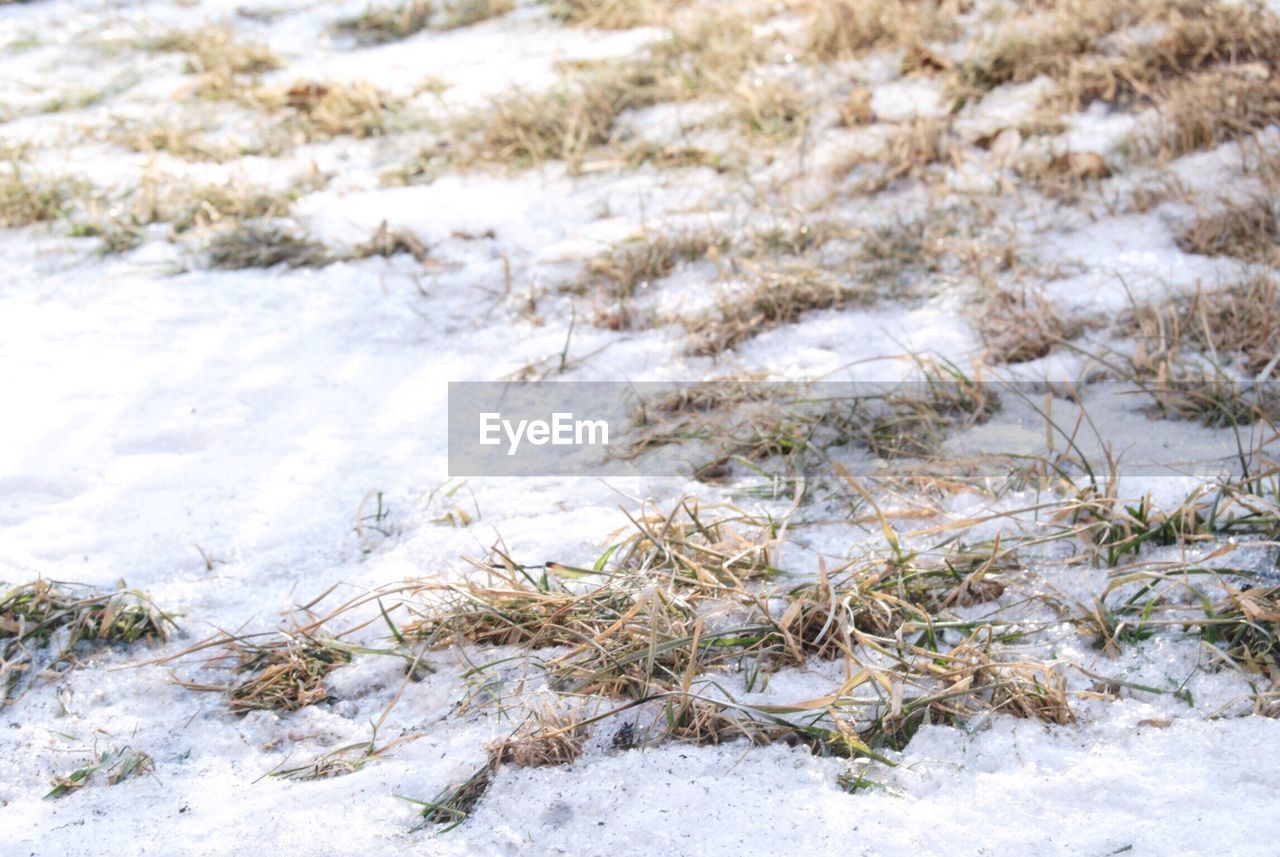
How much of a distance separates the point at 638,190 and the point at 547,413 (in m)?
1.10

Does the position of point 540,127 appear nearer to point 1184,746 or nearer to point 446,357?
point 446,357

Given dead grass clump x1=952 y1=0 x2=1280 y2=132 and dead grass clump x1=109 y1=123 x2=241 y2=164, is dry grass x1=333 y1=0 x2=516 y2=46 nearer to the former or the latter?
dead grass clump x1=109 y1=123 x2=241 y2=164

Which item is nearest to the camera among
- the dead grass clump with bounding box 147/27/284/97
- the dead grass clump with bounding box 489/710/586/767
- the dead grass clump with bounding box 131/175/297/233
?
the dead grass clump with bounding box 489/710/586/767

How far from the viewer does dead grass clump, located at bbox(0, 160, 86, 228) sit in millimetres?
3355

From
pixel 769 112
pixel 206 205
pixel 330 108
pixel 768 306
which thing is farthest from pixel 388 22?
pixel 768 306

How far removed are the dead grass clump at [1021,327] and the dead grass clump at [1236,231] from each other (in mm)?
476

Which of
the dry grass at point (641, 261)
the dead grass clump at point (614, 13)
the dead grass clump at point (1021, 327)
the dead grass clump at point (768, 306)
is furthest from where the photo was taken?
the dead grass clump at point (614, 13)

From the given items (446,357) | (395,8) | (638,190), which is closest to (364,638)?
(446,357)

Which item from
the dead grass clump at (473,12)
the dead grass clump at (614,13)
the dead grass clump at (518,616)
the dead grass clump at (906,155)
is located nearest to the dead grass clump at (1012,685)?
the dead grass clump at (518,616)

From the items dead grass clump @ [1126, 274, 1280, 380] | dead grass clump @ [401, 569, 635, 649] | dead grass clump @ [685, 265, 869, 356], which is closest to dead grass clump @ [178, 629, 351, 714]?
dead grass clump @ [401, 569, 635, 649]

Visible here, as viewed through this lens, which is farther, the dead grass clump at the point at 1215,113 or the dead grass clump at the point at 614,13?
the dead grass clump at the point at 614,13

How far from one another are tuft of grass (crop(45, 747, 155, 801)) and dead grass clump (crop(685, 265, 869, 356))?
4.93ft

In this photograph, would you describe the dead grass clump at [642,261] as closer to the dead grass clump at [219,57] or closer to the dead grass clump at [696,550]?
the dead grass clump at [696,550]

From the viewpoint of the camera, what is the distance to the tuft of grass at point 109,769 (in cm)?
148
